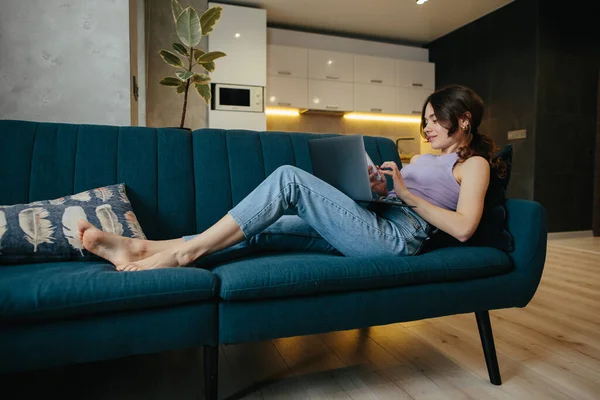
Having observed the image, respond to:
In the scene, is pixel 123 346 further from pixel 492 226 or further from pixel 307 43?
pixel 307 43

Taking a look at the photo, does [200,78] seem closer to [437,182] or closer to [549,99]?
[437,182]

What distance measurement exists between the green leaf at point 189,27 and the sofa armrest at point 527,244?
6.29 ft

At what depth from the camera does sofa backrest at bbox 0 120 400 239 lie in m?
1.56

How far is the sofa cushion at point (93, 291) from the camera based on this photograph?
0.95 m

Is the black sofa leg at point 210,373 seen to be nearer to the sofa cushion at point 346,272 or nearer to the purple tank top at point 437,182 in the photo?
the sofa cushion at point 346,272

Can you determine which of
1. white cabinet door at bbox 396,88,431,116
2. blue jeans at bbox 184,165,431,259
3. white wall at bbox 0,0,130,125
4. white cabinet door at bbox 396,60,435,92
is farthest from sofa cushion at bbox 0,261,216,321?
white cabinet door at bbox 396,60,435,92

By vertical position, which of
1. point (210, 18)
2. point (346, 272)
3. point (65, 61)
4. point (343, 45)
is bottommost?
point (346, 272)

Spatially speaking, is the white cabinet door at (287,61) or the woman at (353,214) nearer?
the woman at (353,214)

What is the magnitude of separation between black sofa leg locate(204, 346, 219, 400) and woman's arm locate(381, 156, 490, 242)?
809mm

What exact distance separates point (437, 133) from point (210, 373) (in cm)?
124

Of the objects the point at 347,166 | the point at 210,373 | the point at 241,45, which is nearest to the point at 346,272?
the point at 347,166

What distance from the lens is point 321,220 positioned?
4.53 ft

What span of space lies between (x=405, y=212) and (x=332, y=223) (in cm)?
32

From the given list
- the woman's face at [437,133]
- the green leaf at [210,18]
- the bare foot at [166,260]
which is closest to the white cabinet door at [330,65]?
the green leaf at [210,18]
